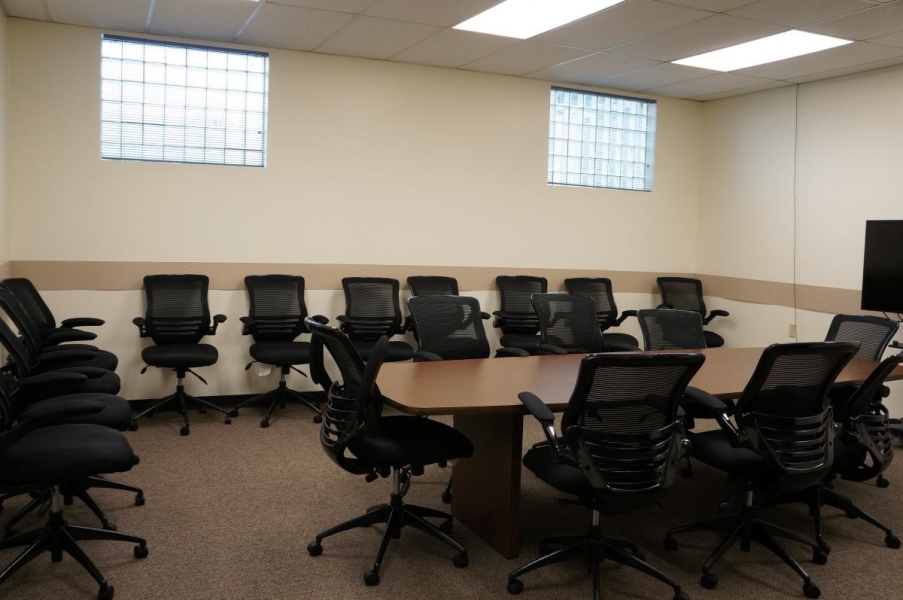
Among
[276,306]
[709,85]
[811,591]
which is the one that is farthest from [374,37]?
[811,591]

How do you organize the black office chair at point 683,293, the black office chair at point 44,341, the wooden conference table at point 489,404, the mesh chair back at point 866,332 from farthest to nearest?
the black office chair at point 683,293 < the mesh chair back at point 866,332 < the black office chair at point 44,341 < the wooden conference table at point 489,404

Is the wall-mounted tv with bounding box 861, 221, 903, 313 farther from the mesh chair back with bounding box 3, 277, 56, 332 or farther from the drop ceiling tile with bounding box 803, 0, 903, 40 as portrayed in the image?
the mesh chair back with bounding box 3, 277, 56, 332

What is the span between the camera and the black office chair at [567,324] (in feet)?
15.7

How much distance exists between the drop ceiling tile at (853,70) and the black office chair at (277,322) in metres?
4.26

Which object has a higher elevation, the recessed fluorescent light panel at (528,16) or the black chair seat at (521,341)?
the recessed fluorescent light panel at (528,16)

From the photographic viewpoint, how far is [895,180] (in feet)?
18.6

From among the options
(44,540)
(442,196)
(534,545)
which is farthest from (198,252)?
(534,545)

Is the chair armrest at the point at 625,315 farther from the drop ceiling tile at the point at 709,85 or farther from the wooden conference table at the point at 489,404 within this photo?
the wooden conference table at the point at 489,404

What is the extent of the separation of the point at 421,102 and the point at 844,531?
4241mm

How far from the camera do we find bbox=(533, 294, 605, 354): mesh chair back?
189 inches

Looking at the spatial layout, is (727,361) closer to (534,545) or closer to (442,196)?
→ (534,545)

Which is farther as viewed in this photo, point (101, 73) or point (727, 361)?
point (101, 73)

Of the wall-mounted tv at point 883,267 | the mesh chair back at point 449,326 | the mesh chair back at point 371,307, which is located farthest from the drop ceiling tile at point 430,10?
the wall-mounted tv at point 883,267

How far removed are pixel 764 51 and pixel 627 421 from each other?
3677 millimetres
